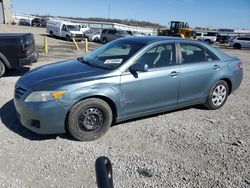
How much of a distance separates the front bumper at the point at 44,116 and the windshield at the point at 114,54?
114 centimetres

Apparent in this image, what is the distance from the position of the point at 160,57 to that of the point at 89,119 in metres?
1.73

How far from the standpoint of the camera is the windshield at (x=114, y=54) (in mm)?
4773

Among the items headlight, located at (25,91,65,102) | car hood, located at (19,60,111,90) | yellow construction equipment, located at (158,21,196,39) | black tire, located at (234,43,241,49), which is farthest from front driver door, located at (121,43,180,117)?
black tire, located at (234,43,241,49)

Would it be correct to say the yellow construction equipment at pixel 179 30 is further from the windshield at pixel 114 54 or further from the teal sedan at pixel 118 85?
the windshield at pixel 114 54

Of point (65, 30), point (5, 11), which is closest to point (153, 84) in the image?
point (65, 30)

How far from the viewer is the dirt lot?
341cm

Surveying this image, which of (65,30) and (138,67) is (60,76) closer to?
(138,67)

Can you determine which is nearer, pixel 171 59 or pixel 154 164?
pixel 154 164

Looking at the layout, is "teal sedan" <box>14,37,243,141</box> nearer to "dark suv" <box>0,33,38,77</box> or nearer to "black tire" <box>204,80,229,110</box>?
"black tire" <box>204,80,229,110</box>

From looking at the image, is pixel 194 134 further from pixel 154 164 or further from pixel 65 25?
pixel 65 25

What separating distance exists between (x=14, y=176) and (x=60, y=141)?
1024 mm

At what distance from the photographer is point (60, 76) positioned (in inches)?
→ 173

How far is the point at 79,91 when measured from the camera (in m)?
4.16

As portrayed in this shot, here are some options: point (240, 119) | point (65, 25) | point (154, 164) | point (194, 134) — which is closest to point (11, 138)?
point (154, 164)
